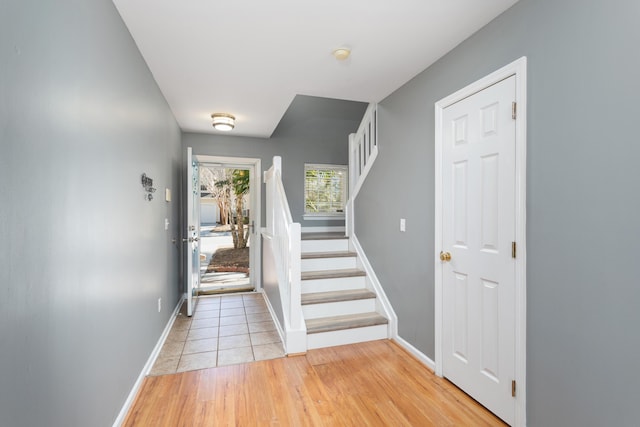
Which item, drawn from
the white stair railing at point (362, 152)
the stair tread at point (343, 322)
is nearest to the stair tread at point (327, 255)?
the white stair railing at point (362, 152)

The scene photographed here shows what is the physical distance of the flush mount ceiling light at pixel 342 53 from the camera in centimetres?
224

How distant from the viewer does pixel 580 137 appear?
1.46 m

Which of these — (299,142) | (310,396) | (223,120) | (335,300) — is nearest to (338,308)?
(335,300)

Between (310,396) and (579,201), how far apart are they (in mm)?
1983

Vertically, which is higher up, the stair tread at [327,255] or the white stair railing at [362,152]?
the white stair railing at [362,152]

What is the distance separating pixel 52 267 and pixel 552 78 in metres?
2.40

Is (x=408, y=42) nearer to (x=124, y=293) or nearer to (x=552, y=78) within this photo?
(x=552, y=78)

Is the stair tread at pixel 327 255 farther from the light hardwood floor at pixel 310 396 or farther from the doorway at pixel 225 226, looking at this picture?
the doorway at pixel 225 226

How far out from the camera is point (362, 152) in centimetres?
376

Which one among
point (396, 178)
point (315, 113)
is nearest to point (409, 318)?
point (396, 178)

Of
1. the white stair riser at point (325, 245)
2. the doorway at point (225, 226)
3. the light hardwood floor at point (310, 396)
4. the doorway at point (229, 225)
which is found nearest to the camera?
the light hardwood floor at point (310, 396)

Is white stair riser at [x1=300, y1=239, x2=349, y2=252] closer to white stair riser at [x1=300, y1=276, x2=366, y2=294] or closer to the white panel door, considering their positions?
white stair riser at [x1=300, y1=276, x2=366, y2=294]

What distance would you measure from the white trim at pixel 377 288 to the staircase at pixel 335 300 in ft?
0.17

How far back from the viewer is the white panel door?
184 cm
